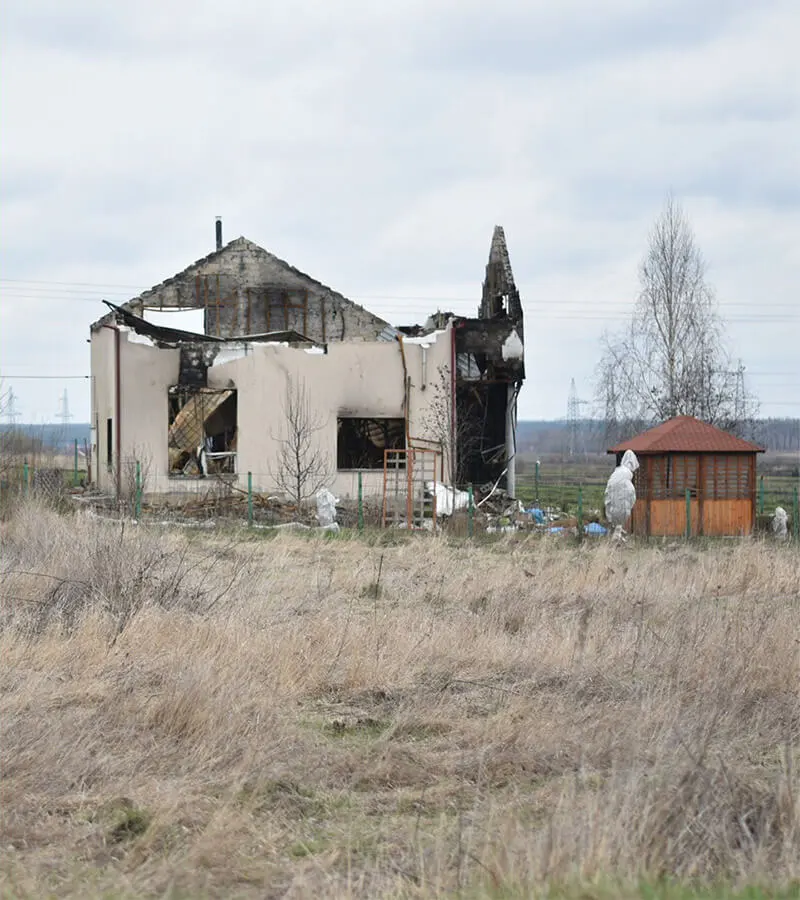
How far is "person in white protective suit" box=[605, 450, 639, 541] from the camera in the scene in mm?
26453

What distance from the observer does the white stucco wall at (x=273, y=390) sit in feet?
100

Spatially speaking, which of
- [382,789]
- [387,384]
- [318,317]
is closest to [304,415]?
[387,384]

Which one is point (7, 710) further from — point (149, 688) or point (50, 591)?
point (50, 591)

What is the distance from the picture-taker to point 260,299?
35.2 metres

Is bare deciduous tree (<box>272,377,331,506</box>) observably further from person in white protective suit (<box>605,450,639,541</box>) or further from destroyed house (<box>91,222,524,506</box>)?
person in white protective suit (<box>605,450,639,541</box>)

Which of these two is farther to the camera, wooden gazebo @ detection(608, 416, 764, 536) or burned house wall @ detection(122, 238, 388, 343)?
burned house wall @ detection(122, 238, 388, 343)

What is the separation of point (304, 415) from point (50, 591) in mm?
20243

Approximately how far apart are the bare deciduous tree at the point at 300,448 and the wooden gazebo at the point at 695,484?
25.5ft

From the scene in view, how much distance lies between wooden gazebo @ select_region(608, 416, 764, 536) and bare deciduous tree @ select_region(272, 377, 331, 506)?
778 cm

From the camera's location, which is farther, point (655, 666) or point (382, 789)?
point (655, 666)

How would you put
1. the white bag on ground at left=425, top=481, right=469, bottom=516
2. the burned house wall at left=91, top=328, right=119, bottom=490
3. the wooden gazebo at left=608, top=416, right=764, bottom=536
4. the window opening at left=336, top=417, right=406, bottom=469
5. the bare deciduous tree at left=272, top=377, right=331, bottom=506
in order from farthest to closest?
the window opening at left=336, top=417, right=406, bottom=469 < the burned house wall at left=91, top=328, right=119, bottom=490 < the bare deciduous tree at left=272, top=377, right=331, bottom=506 < the white bag on ground at left=425, top=481, right=469, bottom=516 < the wooden gazebo at left=608, top=416, right=764, bottom=536

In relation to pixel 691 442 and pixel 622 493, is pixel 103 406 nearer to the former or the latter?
pixel 622 493

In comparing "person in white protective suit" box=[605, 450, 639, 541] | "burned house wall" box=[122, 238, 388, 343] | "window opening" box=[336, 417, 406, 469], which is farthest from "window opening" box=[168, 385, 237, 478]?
"person in white protective suit" box=[605, 450, 639, 541]

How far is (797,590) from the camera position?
13422mm
